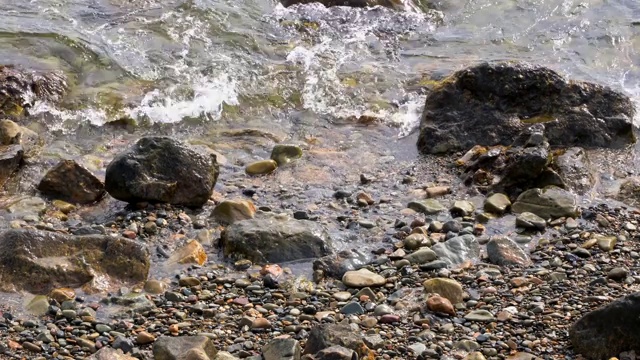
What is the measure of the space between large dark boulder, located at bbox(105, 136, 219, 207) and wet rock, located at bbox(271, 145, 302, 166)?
119 cm

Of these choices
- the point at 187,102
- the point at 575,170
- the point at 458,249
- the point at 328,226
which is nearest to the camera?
the point at 458,249

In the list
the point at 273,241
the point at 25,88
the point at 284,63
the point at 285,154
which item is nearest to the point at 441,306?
the point at 273,241

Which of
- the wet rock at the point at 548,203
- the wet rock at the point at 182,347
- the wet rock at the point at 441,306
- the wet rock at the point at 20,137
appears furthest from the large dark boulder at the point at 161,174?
the wet rock at the point at 548,203

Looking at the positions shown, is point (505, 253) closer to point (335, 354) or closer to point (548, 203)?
point (548, 203)

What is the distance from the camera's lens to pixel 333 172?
9.37 meters

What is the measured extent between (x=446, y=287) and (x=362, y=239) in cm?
129

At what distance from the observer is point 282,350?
5.71 m

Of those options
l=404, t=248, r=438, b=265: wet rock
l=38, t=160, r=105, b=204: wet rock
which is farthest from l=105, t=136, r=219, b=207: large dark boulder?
l=404, t=248, r=438, b=265: wet rock

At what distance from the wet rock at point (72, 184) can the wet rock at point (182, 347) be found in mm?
2879

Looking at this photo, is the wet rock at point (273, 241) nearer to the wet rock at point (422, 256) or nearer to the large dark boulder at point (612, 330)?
the wet rock at point (422, 256)

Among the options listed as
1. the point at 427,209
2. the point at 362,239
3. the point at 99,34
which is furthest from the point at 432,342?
the point at 99,34

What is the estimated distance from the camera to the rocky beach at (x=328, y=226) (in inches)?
237

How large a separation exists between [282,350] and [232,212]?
251 centimetres

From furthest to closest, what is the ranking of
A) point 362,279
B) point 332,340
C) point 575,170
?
point 575,170, point 362,279, point 332,340
